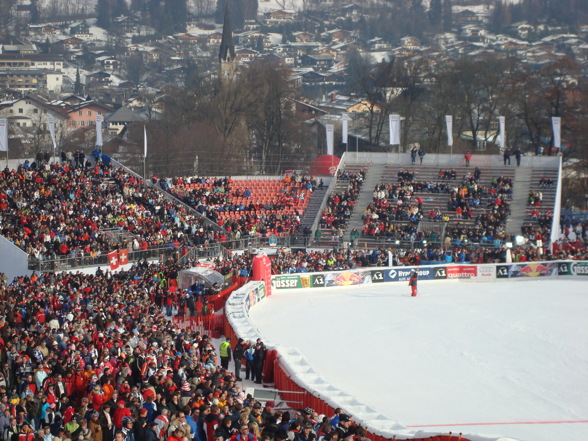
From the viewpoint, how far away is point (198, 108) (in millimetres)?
98312

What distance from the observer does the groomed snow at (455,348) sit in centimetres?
2336

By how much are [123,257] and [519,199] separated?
21.6 m

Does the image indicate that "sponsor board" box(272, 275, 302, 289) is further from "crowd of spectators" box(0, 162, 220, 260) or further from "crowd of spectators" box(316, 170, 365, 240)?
"crowd of spectators" box(316, 170, 365, 240)

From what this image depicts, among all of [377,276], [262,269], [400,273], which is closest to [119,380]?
[262,269]

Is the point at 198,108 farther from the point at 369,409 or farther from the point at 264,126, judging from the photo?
the point at 369,409

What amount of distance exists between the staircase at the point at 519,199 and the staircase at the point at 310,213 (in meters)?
9.62

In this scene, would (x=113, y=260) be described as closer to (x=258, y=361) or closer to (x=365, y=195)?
(x=258, y=361)

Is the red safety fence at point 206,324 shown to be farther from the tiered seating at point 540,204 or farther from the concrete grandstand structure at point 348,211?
the tiered seating at point 540,204

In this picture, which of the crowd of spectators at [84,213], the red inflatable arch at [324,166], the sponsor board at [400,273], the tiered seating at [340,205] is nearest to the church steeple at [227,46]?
the red inflatable arch at [324,166]

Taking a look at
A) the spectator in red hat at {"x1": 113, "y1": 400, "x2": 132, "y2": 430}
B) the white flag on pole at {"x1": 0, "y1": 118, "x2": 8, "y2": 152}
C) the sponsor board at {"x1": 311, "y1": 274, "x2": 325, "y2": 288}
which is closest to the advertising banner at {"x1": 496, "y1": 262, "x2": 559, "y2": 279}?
the sponsor board at {"x1": 311, "y1": 274, "x2": 325, "y2": 288}

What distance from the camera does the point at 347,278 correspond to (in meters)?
41.4

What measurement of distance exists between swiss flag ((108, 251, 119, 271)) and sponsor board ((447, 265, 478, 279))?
13.8 metres

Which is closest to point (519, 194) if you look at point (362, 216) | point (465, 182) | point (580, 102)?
point (465, 182)

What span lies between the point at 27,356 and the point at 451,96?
63.8 meters
